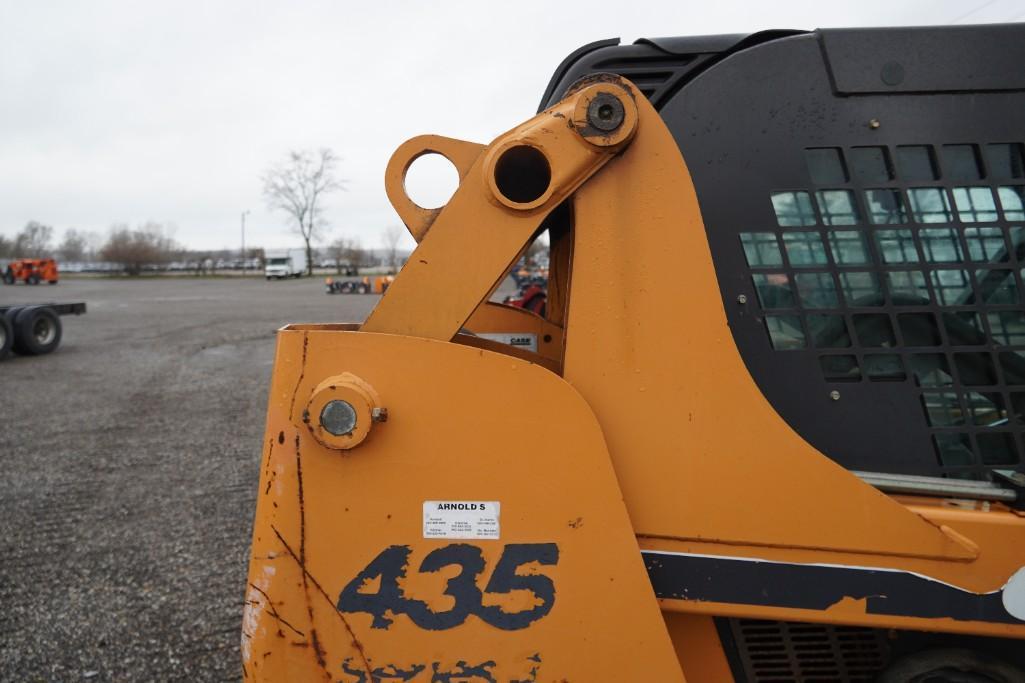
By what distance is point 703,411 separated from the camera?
1.35 m

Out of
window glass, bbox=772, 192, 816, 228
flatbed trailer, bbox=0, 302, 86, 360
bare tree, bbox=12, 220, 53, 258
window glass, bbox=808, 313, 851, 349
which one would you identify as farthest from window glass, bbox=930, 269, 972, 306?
bare tree, bbox=12, 220, 53, 258

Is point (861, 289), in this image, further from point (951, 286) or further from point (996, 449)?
point (996, 449)

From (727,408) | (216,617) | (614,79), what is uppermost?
(614,79)

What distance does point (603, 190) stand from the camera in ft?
4.51

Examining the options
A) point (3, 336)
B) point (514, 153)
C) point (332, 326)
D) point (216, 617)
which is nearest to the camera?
point (514, 153)

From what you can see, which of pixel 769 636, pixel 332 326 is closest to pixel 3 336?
pixel 332 326

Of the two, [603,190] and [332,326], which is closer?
[603,190]

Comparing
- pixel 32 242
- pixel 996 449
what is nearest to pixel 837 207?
pixel 996 449

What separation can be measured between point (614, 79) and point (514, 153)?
305 mm

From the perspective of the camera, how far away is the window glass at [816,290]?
4.69 ft

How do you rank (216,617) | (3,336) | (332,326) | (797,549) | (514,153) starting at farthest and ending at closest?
(3,336) → (216,617) → (332,326) → (514,153) → (797,549)

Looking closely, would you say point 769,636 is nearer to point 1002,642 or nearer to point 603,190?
point 1002,642

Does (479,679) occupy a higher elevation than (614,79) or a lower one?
lower

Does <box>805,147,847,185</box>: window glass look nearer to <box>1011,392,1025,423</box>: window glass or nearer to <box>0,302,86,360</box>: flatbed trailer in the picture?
<box>1011,392,1025,423</box>: window glass
